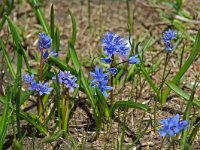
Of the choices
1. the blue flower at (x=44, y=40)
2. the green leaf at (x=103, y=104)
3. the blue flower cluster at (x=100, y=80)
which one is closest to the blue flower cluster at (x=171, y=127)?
the blue flower cluster at (x=100, y=80)

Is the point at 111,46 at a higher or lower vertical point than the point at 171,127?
higher

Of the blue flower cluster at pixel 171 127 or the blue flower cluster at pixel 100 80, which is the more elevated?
the blue flower cluster at pixel 100 80

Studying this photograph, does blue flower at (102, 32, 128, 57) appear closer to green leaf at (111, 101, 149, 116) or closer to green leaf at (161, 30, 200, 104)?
green leaf at (111, 101, 149, 116)

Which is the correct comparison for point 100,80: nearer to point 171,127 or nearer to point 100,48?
point 171,127

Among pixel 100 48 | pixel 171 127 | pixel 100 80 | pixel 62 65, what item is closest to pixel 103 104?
pixel 100 80

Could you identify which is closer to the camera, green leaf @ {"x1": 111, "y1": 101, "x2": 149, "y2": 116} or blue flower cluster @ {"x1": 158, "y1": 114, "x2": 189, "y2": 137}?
blue flower cluster @ {"x1": 158, "y1": 114, "x2": 189, "y2": 137}

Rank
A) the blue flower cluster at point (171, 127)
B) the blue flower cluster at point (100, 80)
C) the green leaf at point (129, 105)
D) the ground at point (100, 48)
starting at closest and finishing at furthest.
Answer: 1. the blue flower cluster at point (171, 127)
2. the blue flower cluster at point (100, 80)
3. the green leaf at point (129, 105)
4. the ground at point (100, 48)

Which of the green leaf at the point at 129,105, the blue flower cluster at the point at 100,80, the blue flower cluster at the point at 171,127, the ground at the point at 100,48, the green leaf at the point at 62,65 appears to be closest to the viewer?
the blue flower cluster at the point at 171,127

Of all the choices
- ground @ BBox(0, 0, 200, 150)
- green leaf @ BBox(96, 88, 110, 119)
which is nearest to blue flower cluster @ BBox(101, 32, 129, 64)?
green leaf @ BBox(96, 88, 110, 119)

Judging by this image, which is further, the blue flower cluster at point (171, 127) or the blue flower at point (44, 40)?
the blue flower at point (44, 40)

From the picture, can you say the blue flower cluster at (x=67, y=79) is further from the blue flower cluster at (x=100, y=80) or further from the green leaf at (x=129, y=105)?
the green leaf at (x=129, y=105)

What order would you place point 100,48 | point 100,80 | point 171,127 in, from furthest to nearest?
point 100,48 → point 100,80 → point 171,127

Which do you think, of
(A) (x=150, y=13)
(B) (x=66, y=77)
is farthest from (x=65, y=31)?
(B) (x=66, y=77)
